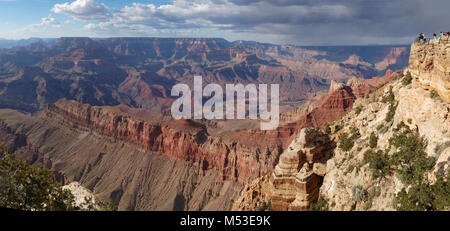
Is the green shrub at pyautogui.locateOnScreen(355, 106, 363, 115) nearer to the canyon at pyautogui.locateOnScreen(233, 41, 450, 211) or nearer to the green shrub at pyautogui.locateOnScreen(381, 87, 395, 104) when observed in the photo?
the canyon at pyautogui.locateOnScreen(233, 41, 450, 211)

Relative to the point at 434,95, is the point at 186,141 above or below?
below

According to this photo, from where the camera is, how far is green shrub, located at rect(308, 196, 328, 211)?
909 inches

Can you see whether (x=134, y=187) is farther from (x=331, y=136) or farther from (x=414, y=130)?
(x=414, y=130)

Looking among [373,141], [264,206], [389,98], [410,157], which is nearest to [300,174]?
[373,141]

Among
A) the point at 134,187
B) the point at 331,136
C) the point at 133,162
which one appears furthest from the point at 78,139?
the point at 331,136

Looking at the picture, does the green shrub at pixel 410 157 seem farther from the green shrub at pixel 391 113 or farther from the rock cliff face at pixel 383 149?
the green shrub at pixel 391 113

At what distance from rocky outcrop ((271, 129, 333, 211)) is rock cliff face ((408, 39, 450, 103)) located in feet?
34.3

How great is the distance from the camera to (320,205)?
23.4 m

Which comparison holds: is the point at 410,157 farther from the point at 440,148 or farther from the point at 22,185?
the point at 22,185

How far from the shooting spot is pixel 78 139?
368 feet

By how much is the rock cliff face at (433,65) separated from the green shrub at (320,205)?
11.4 metres

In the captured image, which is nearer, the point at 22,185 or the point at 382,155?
the point at 22,185

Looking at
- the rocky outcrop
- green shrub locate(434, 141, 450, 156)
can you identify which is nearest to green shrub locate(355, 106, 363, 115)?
the rocky outcrop

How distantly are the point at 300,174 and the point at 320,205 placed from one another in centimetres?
316
